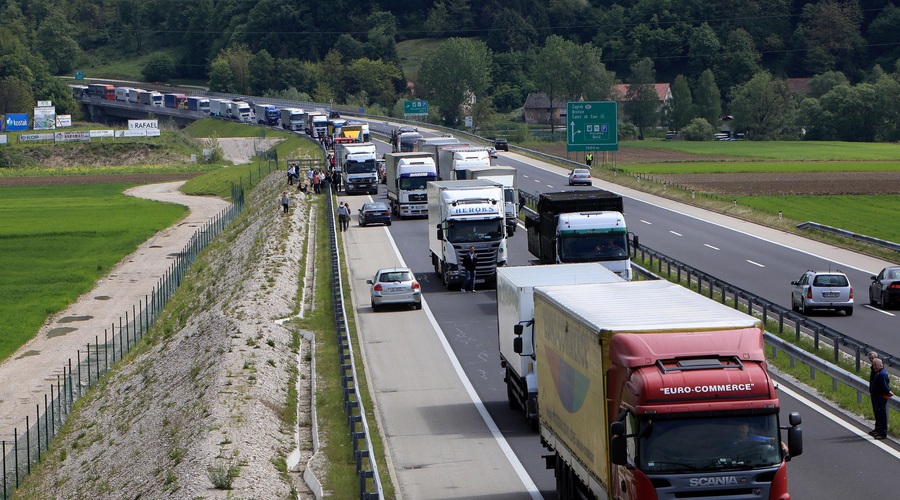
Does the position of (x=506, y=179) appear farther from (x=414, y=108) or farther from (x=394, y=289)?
(x=414, y=108)

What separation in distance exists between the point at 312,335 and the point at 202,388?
653cm

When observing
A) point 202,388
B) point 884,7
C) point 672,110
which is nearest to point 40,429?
point 202,388

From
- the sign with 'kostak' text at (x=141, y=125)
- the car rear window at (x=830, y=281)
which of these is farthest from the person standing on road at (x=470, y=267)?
the sign with 'kostak' text at (x=141, y=125)

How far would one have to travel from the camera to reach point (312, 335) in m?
37.6

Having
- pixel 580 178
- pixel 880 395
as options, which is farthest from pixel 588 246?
pixel 580 178

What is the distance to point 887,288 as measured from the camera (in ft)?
134

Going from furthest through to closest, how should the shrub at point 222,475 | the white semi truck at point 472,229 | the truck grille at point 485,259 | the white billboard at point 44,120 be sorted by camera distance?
the white billboard at point 44,120
the truck grille at point 485,259
the white semi truck at point 472,229
the shrub at point 222,475

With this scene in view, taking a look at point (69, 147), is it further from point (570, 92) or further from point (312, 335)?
point (312, 335)

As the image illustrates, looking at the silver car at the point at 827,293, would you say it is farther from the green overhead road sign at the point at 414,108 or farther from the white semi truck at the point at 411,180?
the green overhead road sign at the point at 414,108

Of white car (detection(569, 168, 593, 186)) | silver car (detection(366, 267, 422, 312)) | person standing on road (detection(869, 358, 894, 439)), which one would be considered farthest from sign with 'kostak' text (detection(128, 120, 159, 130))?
person standing on road (detection(869, 358, 894, 439))

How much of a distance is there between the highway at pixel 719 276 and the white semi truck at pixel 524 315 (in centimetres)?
94

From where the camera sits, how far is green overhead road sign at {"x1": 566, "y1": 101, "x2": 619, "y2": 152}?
296ft

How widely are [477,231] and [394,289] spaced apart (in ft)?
16.1

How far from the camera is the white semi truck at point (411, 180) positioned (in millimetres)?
67562
